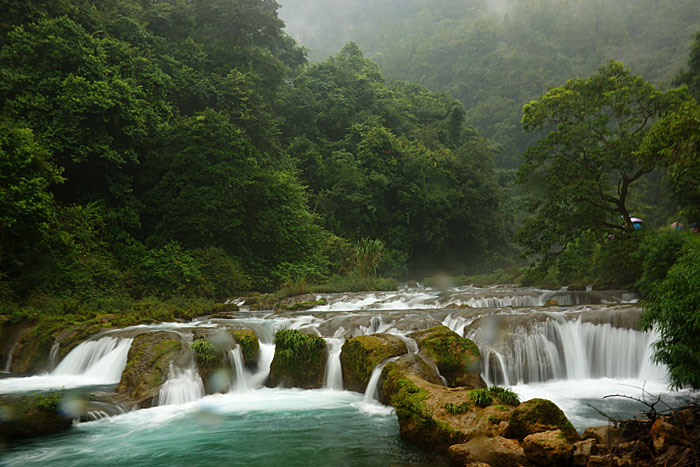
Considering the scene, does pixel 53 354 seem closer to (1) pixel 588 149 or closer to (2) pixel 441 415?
(2) pixel 441 415

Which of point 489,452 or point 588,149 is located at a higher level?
point 588,149

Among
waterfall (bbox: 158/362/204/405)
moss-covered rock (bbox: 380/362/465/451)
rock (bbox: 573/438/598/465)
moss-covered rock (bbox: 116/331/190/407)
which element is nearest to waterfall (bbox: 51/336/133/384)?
moss-covered rock (bbox: 116/331/190/407)

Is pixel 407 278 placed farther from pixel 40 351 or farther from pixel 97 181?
pixel 40 351

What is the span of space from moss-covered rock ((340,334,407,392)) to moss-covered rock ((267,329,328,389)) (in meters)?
0.57

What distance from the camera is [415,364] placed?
7941 millimetres

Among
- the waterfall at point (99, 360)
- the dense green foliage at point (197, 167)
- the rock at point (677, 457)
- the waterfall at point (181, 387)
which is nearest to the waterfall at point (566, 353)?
the rock at point (677, 457)

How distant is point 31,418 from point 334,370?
5364 millimetres

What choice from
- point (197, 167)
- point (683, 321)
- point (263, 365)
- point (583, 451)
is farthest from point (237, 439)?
point (197, 167)

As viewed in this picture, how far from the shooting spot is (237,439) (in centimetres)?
695

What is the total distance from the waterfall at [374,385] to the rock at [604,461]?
400cm

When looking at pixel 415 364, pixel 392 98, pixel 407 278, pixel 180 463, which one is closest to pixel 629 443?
pixel 415 364

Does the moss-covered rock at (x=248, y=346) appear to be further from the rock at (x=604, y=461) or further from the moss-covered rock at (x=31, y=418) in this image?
the rock at (x=604, y=461)

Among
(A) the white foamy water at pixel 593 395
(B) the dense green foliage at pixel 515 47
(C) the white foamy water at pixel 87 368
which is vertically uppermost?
(B) the dense green foliage at pixel 515 47

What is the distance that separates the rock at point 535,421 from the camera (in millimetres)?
5414
